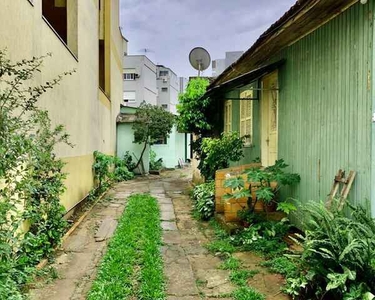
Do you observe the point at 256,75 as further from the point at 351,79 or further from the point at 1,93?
the point at 1,93

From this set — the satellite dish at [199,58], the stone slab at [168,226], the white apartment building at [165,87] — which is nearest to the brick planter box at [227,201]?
the stone slab at [168,226]

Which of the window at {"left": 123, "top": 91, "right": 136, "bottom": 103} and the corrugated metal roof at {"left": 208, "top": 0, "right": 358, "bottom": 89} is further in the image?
the window at {"left": 123, "top": 91, "right": 136, "bottom": 103}

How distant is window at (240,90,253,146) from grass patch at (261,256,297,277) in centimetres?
417

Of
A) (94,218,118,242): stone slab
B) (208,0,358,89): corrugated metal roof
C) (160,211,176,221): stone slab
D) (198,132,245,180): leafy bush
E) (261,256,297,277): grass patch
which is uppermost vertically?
(208,0,358,89): corrugated metal roof

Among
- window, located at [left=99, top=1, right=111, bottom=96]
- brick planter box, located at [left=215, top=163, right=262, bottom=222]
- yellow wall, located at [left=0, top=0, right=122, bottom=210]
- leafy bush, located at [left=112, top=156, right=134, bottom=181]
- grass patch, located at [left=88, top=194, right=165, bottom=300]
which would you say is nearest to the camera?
grass patch, located at [left=88, top=194, right=165, bottom=300]

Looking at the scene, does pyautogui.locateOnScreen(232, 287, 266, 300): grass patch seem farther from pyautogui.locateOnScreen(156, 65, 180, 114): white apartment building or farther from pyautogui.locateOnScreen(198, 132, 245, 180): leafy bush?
pyautogui.locateOnScreen(156, 65, 180, 114): white apartment building

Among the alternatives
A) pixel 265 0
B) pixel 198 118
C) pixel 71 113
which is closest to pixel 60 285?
pixel 71 113

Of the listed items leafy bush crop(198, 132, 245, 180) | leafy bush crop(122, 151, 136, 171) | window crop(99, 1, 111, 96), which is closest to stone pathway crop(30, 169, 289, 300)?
leafy bush crop(198, 132, 245, 180)

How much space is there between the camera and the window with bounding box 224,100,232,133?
34.6 feet

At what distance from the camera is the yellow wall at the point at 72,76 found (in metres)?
4.55

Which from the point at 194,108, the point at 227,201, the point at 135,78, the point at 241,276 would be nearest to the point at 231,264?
the point at 241,276

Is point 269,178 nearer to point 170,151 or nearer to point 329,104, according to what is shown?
point 329,104

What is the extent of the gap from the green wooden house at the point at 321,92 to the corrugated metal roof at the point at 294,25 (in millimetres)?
12

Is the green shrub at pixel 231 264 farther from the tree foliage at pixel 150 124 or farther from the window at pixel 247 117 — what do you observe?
the tree foliage at pixel 150 124
